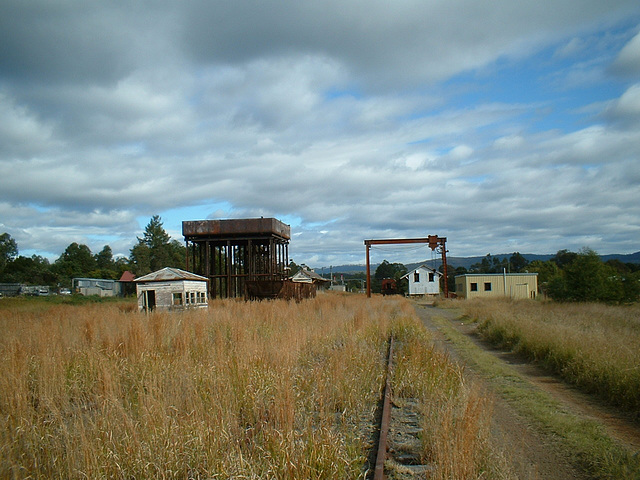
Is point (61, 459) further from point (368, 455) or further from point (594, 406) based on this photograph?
point (594, 406)

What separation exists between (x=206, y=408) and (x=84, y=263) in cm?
11557

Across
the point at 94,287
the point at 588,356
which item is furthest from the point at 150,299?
the point at 94,287

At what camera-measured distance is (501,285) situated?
55469mm

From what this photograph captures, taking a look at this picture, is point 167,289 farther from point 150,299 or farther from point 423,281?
point 423,281

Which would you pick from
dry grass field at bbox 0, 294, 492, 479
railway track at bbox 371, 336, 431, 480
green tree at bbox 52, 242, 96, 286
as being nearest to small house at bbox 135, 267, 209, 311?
dry grass field at bbox 0, 294, 492, 479

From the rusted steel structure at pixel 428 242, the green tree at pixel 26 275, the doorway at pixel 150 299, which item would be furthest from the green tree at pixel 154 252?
the doorway at pixel 150 299

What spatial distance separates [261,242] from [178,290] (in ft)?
61.7

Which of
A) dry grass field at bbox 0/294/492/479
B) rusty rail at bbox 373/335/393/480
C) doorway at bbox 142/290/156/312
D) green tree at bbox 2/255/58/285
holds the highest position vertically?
green tree at bbox 2/255/58/285

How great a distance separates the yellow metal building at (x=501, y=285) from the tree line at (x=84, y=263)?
176 feet

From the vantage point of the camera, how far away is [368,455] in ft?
15.9

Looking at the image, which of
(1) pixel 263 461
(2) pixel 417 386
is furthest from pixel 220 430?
(2) pixel 417 386

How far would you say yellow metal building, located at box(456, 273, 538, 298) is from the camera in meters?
55.0

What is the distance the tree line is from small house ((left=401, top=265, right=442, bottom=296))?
43.4 meters

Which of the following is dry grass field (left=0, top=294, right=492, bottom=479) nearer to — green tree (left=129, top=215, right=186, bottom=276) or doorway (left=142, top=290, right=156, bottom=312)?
doorway (left=142, top=290, right=156, bottom=312)
